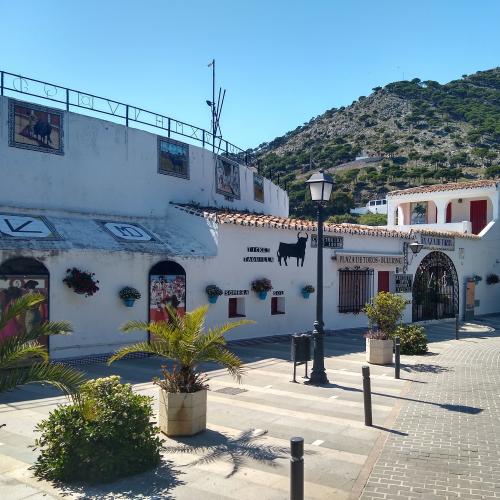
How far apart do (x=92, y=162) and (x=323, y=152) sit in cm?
8753

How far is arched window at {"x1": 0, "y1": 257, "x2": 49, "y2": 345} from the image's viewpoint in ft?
39.8

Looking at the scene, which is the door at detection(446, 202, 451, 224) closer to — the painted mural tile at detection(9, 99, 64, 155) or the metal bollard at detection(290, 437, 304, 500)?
the painted mural tile at detection(9, 99, 64, 155)

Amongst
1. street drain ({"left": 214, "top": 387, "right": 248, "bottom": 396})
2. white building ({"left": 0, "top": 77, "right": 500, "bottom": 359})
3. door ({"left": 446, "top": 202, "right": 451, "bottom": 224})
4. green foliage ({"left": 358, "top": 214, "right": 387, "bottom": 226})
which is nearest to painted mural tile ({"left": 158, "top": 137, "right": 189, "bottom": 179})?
white building ({"left": 0, "top": 77, "right": 500, "bottom": 359})

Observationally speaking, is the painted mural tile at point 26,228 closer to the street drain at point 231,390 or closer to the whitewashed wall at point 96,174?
the whitewashed wall at point 96,174

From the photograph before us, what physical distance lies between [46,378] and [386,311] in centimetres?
1046

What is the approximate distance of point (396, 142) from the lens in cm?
9675

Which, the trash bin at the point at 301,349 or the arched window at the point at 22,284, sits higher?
the arched window at the point at 22,284

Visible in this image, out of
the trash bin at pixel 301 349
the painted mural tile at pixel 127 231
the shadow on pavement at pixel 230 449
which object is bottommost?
the shadow on pavement at pixel 230 449

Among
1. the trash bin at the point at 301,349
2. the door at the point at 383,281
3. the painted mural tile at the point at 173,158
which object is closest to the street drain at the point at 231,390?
the trash bin at the point at 301,349

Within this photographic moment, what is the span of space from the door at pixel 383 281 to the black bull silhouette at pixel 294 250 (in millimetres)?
4828

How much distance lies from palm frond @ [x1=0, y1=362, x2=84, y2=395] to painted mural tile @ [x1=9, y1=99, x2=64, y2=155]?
1058 centimetres

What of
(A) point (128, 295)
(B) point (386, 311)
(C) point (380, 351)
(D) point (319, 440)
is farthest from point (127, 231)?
(D) point (319, 440)

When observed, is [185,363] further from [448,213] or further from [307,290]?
[448,213]

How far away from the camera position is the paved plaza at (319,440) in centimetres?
591
